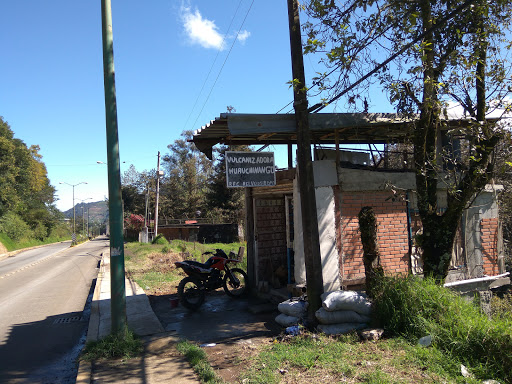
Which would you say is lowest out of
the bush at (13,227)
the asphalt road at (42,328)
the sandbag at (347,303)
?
the asphalt road at (42,328)

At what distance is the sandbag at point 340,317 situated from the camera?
5.42 meters

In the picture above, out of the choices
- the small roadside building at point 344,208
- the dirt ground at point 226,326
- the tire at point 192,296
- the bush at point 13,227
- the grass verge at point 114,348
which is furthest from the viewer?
the bush at point 13,227

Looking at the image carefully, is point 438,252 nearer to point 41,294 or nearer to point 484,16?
point 484,16

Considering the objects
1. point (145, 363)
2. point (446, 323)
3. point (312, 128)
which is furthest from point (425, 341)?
point (312, 128)

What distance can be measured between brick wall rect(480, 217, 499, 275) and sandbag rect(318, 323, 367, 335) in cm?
433

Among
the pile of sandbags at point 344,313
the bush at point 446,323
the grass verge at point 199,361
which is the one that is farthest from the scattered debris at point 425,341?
the grass verge at point 199,361

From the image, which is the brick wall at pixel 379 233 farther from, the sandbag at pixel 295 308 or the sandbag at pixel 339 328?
the sandbag at pixel 339 328

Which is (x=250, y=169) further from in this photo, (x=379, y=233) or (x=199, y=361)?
(x=199, y=361)

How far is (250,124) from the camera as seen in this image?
20.5ft

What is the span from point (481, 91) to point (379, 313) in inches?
149

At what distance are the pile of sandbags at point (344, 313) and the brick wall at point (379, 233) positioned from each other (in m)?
1.42

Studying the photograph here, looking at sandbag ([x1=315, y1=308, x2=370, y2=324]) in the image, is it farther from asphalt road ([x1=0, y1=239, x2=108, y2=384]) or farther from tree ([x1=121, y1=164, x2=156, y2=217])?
tree ([x1=121, y1=164, x2=156, y2=217])

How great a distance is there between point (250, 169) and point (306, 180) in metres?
1.21

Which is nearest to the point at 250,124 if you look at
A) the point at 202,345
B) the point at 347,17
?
the point at 347,17
